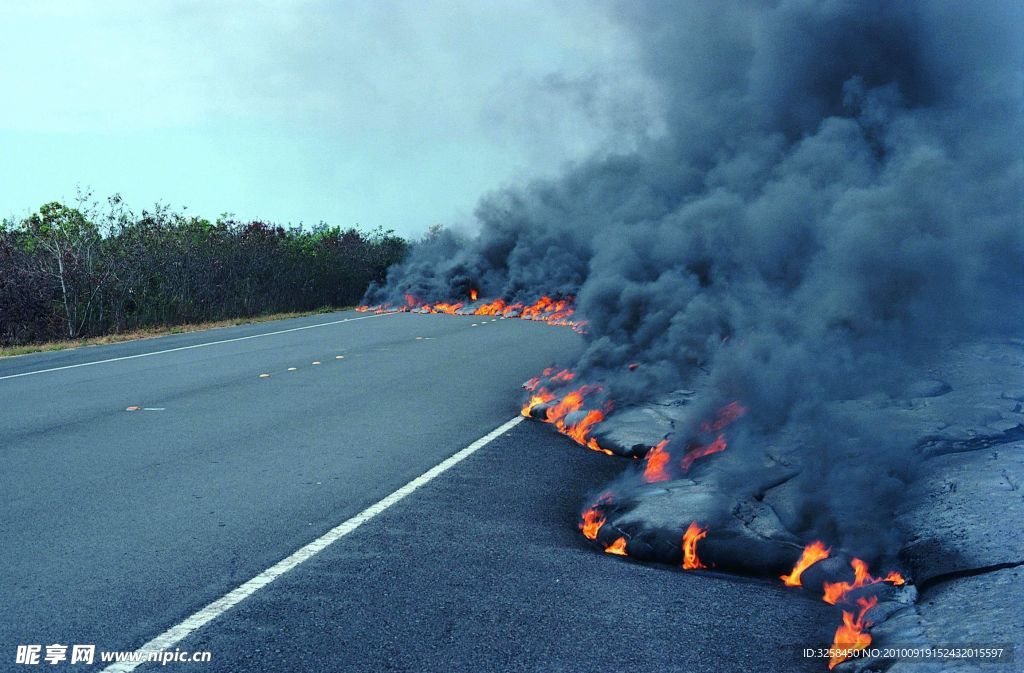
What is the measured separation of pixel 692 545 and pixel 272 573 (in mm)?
2278

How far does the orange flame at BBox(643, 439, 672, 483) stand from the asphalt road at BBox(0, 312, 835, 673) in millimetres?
416

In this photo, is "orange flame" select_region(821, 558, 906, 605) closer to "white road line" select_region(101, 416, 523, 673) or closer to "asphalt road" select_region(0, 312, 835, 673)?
"asphalt road" select_region(0, 312, 835, 673)

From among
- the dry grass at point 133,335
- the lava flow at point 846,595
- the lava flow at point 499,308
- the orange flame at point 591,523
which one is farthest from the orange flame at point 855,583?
the lava flow at point 499,308

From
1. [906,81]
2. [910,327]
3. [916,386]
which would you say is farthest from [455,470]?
[906,81]

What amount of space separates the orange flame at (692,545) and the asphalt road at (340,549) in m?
0.18

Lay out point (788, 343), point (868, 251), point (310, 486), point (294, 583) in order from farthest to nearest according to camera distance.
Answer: point (868, 251)
point (788, 343)
point (310, 486)
point (294, 583)

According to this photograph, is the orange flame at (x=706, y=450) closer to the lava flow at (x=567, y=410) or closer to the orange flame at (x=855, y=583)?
the lava flow at (x=567, y=410)

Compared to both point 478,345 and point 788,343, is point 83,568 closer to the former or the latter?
point 788,343

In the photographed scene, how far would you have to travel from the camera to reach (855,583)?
13.7ft

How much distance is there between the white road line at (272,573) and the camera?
11.6ft

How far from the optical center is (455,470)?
655cm

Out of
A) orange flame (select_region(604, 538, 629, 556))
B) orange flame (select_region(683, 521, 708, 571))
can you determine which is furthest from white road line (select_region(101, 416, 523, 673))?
orange flame (select_region(683, 521, 708, 571))

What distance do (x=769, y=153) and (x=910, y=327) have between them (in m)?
6.06

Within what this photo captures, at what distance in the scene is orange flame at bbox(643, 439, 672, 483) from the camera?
Answer: 5879mm
